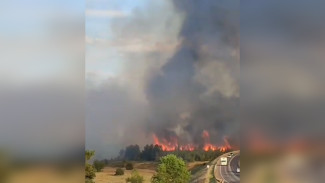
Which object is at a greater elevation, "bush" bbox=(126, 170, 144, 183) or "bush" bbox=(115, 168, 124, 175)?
"bush" bbox=(115, 168, 124, 175)

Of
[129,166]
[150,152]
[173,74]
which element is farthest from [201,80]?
[129,166]

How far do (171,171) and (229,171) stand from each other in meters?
0.37

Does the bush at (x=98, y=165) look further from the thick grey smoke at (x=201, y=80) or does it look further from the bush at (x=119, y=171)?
the thick grey smoke at (x=201, y=80)

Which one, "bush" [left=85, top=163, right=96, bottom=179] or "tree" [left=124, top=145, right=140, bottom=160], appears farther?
"tree" [left=124, top=145, right=140, bottom=160]

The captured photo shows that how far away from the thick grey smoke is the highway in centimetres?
14

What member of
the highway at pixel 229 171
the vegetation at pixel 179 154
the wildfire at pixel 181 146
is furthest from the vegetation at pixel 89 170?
the highway at pixel 229 171

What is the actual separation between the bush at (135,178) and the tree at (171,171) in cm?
8

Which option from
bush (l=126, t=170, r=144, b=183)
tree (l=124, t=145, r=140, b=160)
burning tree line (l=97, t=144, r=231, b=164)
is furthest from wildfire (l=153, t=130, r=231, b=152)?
bush (l=126, t=170, r=144, b=183)

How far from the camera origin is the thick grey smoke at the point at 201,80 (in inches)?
116

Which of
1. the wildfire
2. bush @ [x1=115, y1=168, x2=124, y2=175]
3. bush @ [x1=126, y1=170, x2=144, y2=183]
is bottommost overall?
bush @ [x1=126, y1=170, x2=144, y2=183]

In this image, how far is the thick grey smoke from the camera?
295 centimetres

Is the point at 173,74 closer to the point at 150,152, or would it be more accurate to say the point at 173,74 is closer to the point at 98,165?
the point at 150,152

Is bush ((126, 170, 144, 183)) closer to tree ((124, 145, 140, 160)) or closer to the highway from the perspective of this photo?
tree ((124, 145, 140, 160))

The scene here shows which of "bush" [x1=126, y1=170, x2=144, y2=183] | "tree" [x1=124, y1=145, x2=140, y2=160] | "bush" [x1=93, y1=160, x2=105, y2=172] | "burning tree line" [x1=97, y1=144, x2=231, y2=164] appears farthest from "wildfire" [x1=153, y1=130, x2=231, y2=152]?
"bush" [x1=93, y1=160, x2=105, y2=172]
